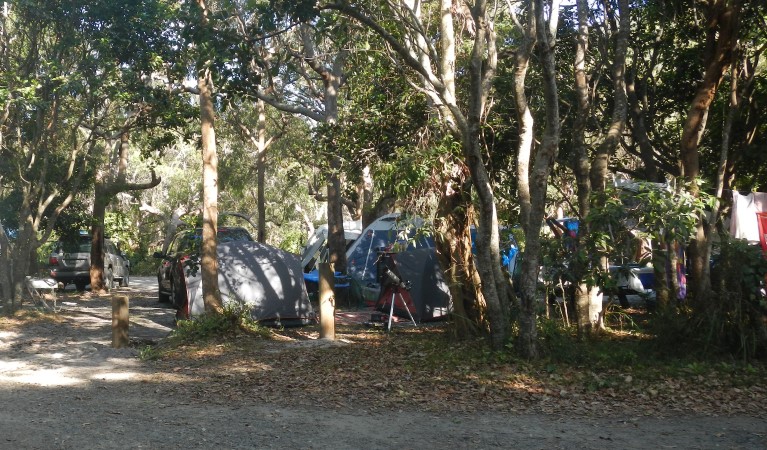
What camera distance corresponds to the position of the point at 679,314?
33.5ft

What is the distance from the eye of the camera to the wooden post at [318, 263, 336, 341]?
1173cm

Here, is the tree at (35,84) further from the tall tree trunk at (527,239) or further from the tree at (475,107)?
the tall tree trunk at (527,239)

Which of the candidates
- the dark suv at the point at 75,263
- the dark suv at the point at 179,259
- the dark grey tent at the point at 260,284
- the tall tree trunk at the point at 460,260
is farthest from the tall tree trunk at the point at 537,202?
the dark suv at the point at 75,263

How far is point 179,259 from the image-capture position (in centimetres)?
1520

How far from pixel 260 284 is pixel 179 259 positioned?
2055mm

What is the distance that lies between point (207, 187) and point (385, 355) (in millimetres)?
3993

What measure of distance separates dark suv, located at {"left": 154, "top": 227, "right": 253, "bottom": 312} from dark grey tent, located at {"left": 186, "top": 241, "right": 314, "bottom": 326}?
48 centimetres

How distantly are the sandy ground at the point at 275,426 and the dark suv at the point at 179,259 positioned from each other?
4.82m

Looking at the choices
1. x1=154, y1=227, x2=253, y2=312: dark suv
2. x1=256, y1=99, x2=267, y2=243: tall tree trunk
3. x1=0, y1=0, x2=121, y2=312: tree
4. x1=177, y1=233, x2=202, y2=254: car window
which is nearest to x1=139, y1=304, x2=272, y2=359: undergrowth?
x1=154, y1=227, x2=253, y2=312: dark suv

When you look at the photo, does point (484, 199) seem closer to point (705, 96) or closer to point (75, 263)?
point (705, 96)

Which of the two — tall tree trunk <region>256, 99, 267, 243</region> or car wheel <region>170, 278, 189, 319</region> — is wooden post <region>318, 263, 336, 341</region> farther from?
tall tree trunk <region>256, 99, 267, 243</region>

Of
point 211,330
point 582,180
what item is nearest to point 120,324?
point 211,330

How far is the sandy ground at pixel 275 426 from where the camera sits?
21.6ft

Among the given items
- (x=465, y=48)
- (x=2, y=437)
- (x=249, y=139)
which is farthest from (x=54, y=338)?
(x=249, y=139)
